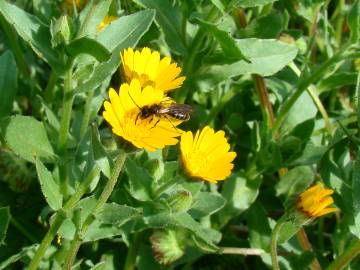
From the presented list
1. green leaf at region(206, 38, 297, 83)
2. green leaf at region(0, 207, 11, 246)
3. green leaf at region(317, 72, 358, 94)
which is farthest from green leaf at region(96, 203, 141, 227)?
green leaf at region(317, 72, 358, 94)

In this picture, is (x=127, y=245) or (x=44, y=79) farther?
(x=44, y=79)

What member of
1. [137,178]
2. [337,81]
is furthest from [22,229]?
[337,81]

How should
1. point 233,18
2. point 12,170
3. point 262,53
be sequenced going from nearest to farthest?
point 12,170
point 262,53
point 233,18

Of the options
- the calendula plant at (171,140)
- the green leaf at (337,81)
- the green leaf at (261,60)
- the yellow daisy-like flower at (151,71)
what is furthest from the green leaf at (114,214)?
the green leaf at (337,81)

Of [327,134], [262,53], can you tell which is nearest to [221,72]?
[262,53]

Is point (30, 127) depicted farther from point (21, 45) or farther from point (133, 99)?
point (21, 45)

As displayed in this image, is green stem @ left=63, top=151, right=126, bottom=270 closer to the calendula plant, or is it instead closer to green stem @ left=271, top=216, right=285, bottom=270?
the calendula plant
